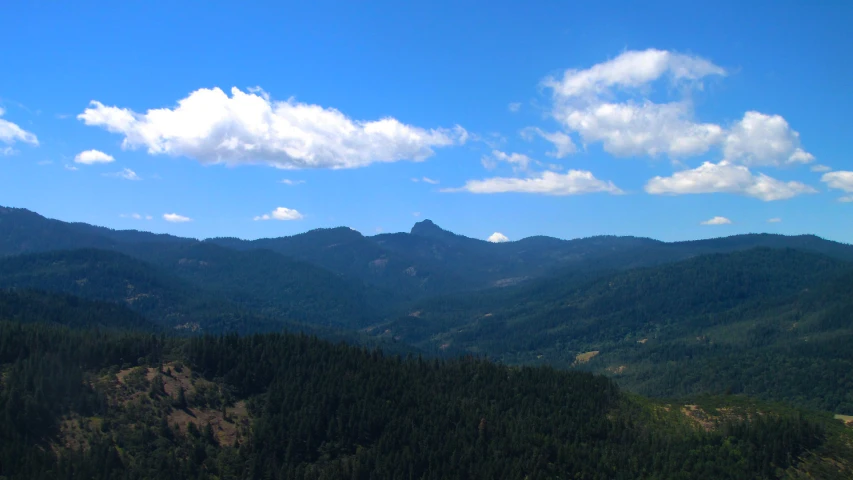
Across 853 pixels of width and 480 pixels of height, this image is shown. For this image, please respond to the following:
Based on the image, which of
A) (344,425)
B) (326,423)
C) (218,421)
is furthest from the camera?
(326,423)

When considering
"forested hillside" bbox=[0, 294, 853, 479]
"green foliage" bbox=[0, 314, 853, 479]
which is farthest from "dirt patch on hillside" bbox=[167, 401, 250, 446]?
"green foliage" bbox=[0, 314, 853, 479]

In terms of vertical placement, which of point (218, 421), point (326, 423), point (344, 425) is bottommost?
point (344, 425)

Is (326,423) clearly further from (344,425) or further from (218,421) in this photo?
(218,421)

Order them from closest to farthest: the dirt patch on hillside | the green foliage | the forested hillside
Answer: the green foliage < the forested hillside < the dirt patch on hillside

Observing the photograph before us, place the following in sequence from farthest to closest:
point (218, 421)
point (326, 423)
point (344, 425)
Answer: point (326, 423) → point (344, 425) → point (218, 421)

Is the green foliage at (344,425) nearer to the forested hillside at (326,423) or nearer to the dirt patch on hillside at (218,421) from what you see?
the forested hillside at (326,423)

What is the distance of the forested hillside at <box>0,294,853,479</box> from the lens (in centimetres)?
12781

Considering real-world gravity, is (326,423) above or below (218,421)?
below

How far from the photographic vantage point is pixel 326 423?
15162 cm

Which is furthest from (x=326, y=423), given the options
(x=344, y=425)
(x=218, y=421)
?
(x=218, y=421)

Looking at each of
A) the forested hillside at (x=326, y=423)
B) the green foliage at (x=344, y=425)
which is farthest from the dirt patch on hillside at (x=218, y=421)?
the green foliage at (x=344, y=425)

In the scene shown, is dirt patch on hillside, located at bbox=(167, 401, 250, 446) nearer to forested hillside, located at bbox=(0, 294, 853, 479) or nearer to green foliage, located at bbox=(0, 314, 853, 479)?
forested hillside, located at bbox=(0, 294, 853, 479)

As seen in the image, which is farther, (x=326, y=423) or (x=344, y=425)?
(x=326, y=423)

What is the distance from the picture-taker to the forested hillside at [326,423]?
127812 millimetres
